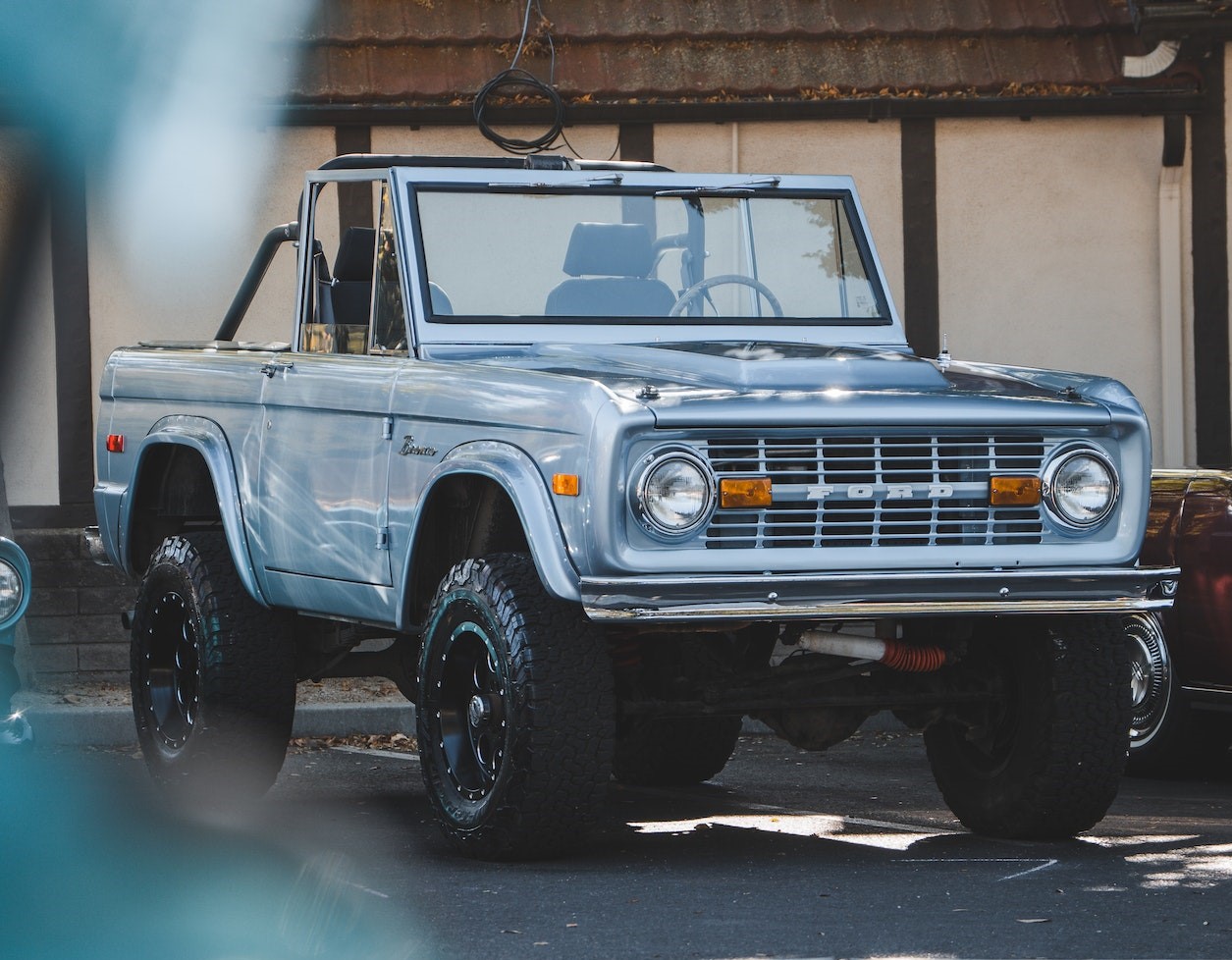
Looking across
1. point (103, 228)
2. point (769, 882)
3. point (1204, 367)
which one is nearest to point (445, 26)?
point (1204, 367)

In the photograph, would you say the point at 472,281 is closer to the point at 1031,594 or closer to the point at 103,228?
the point at 1031,594

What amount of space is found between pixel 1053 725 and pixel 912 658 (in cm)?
45

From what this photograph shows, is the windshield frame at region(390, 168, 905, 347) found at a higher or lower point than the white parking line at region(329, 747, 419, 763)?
higher

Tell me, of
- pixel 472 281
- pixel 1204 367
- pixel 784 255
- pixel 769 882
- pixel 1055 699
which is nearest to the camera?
pixel 769 882

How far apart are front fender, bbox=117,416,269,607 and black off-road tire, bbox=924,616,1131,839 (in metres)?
2.43

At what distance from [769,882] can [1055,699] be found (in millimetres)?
1021

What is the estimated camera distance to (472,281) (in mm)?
6109

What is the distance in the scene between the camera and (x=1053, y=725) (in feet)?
17.6

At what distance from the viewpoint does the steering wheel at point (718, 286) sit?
629 cm

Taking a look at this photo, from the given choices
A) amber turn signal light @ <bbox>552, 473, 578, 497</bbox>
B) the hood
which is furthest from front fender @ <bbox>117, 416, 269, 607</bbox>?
amber turn signal light @ <bbox>552, 473, 578, 497</bbox>

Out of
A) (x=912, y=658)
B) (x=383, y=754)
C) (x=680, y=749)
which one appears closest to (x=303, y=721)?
(x=383, y=754)

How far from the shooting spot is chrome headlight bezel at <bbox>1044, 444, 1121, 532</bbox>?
518cm

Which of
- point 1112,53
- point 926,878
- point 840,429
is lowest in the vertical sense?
point 926,878

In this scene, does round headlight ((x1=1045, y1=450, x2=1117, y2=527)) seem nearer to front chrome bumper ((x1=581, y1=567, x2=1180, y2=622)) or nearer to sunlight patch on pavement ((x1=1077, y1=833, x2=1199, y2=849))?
front chrome bumper ((x1=581, y1=567, x2=1180, y2=622))
